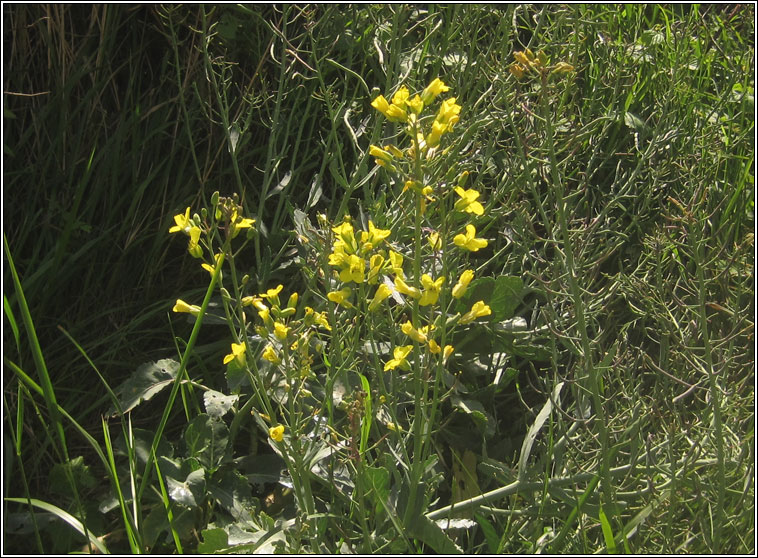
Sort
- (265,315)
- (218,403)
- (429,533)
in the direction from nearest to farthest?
1. (265,315)
2. (429,533)
3. (218,403)

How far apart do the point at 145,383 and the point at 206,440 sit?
0.69 ft

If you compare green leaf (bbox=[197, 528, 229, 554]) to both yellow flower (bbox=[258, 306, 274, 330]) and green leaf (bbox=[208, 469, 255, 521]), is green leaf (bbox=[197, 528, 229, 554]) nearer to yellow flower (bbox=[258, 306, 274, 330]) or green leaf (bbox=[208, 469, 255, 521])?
green leaf (bbox=[208, 469, 255, 521])

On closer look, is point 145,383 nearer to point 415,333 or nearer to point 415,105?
point 415,333

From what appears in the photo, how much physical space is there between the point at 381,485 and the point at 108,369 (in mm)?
799

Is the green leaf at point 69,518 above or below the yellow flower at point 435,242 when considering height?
below

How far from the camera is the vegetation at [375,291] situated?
137cm

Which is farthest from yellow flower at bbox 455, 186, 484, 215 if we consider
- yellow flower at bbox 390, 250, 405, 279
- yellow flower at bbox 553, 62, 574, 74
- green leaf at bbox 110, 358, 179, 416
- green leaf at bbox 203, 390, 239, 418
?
green leaf at bbox 110, 358, 179, 416

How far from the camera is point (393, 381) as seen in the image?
1488 millimetres

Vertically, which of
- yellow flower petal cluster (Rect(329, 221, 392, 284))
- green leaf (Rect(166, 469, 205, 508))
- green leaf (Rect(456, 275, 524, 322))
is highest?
yellow flower petal cluster (Rect(329, 221, 392, 284))

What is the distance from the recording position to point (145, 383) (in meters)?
1.70

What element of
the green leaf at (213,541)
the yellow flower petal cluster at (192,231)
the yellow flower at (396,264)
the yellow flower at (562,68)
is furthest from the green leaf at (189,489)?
the yellow flower at (562,68)

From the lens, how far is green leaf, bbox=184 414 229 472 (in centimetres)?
159

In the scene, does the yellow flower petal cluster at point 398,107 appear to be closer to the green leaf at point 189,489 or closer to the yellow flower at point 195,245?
the yellow flower at point 195,245

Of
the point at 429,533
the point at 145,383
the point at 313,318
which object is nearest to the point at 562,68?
the point at 313,318
